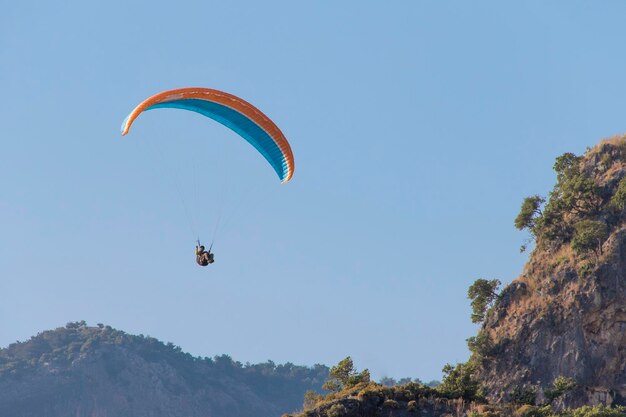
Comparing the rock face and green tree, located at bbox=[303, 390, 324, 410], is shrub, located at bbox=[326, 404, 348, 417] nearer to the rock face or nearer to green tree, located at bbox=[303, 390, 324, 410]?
green tree, located at bbox=[303, 390, 324, 410]

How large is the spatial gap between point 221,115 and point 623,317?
78.0ft

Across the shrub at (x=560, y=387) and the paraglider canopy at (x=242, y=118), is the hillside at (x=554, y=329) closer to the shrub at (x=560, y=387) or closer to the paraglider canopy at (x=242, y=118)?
the shrub at (x=560, y=387)

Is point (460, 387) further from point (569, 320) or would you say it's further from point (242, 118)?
point (242, 118)

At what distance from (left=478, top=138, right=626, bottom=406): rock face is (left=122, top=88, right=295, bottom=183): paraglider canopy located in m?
17.1

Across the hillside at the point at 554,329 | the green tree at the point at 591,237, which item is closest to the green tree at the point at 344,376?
the hillside at the point at 554,329

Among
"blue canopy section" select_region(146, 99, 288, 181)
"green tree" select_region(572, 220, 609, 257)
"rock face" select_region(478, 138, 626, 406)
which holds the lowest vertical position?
"rock face" select_region(478, 138, 626, 406)

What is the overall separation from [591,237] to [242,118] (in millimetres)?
21263

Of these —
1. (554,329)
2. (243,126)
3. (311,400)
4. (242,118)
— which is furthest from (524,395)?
(242,118)

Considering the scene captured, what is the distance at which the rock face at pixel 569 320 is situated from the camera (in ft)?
222

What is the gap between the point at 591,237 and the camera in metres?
72.0

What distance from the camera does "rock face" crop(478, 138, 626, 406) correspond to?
67.8 m

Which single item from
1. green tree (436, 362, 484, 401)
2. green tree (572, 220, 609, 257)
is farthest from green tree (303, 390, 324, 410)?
green tree (572, 220, 609, 257)

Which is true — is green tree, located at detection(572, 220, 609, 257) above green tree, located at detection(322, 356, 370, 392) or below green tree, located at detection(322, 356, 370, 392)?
above

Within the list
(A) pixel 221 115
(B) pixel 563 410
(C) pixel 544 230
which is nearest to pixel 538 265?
Result: (C) pixel 544 230
